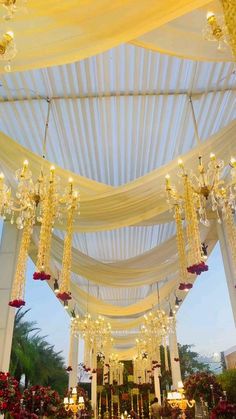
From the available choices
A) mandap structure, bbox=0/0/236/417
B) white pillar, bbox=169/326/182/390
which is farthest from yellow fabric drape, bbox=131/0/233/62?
white pillar, bbox=169/326/182/390

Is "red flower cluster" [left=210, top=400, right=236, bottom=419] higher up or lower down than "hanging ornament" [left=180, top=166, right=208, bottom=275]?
lower down

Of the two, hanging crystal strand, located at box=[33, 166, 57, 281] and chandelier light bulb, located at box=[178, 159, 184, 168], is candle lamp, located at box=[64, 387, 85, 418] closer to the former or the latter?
hanging crystal strand, located at box=[33, 166, 57, 281]

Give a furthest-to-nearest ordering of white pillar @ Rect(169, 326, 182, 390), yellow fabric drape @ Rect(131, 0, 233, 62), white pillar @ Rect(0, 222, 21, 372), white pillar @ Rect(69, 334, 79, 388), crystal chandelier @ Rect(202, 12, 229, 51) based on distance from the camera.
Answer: white pillar @ Rect(69, 334, 79, 388)
white pillar @ Rect(169, 326, 182, 390)
white pillar @ Rect(0, 222, 21, 372)
yellow fabric drape @ Rect(131, 0, 233, 62)
crystal chandelier @ Rect(202, 12, 229, 51)

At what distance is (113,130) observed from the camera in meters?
5.55

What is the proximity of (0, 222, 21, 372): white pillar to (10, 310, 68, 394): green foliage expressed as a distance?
8.22 metres

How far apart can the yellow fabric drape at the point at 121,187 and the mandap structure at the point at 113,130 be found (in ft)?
0.06

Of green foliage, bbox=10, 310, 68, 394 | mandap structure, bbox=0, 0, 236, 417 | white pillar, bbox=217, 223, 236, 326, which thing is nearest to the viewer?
mandap structure, bbox=0, 0, 236, 417

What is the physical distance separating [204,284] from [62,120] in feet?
55.9

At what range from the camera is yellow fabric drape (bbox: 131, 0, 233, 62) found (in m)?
2.90

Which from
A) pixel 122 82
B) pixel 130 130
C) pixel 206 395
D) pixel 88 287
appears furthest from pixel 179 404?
pixel 122 82

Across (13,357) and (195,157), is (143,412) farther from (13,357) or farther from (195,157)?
(195,157)

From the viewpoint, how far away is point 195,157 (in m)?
4.71

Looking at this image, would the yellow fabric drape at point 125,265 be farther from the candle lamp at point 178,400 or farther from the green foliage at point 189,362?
the green foliage at point 189,362

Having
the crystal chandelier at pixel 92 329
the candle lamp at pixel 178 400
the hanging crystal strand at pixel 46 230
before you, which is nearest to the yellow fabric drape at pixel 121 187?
the hanging crystal strand at pixel 46 230
